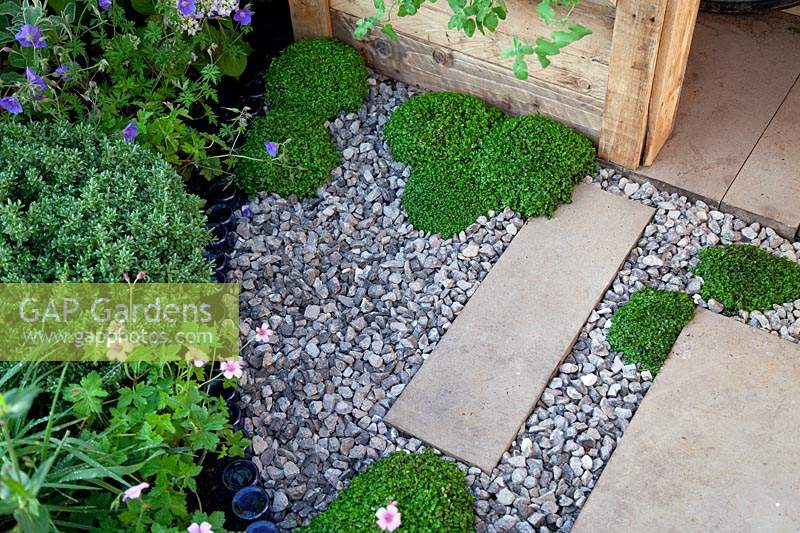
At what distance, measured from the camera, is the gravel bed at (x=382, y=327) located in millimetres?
2557

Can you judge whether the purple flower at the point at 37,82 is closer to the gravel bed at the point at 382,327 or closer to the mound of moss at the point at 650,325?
the gravel bed at the point at 382,327

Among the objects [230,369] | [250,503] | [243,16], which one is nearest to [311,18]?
[243,16]

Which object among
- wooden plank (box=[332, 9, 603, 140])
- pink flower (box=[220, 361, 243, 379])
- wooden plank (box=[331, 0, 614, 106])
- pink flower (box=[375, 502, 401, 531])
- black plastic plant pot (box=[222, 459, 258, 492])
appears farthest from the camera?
wooden plank (box=[332, 9, 603, 140])

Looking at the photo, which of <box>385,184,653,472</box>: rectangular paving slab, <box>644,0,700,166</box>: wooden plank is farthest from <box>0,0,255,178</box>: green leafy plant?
<box>644,0,700,166</box>: wooden plank

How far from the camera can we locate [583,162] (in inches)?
125

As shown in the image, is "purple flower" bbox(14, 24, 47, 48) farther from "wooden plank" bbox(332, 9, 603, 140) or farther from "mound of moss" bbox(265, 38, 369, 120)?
"wooden plank" bbox(332, 9, 603, 140)

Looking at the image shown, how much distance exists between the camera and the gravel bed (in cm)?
256

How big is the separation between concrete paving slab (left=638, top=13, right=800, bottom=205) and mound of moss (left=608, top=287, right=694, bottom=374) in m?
0.50

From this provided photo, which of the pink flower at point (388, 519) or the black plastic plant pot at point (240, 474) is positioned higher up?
the pink flower at point (388, 519)

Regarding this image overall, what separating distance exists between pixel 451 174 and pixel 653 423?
1.16m

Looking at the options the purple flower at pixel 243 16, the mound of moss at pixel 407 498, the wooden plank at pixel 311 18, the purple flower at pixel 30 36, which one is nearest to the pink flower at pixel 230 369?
the mound of moss at pixel 407 498

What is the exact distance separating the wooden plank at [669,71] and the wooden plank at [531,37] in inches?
7.0

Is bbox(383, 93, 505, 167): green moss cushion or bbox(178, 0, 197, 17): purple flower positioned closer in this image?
bbox(178, 0, 197, 17): purple flower

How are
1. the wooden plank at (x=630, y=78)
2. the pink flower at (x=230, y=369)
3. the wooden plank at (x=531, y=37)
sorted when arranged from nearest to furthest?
the pink flower at (x=230, y=369) < the wooden plank at (x=630, y=78) < the wooden plank at (x=531, y=37)
